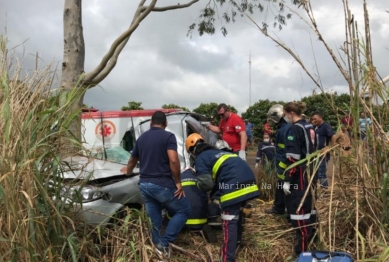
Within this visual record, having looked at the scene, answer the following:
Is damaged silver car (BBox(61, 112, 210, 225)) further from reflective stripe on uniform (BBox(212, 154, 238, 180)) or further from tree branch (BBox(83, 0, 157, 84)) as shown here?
tree branch (BBox(83, 0, 157, 84))

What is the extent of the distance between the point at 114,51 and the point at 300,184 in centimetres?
482

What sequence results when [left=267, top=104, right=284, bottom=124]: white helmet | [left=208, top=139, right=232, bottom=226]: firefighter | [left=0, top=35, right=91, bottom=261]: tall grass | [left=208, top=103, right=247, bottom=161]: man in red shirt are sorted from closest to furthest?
[left=0, top=35, right=91, bottom=261]: tall grass < [left=208, top=139, right=232, bottom=226]: firefighter < [left=267, top=104, right=284, bottom=124]: white helmet < [left=208, top=103, right=247, bottom=161]: man in red shirt

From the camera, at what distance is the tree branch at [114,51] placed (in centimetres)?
776

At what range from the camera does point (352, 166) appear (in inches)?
154

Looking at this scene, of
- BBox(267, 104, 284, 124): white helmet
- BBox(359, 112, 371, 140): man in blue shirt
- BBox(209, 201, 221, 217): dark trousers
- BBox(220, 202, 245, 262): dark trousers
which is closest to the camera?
BBox(359, 112, 371, 140): man in blue shirt

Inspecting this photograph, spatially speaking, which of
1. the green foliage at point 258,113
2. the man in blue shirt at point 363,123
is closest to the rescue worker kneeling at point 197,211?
the man in blue shirt at point 363,123

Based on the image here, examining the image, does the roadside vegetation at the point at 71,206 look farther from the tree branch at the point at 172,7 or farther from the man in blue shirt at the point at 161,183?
the tree branch at the point at 172,7

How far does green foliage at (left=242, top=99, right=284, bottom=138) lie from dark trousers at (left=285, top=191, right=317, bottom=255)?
18292 mm

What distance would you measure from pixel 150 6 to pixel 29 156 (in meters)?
5.82

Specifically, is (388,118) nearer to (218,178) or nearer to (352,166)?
(352,166)

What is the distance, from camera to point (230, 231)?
426 cm

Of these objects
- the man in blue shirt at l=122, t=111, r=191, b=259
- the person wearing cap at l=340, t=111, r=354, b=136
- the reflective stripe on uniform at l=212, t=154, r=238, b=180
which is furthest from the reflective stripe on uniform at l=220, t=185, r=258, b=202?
the person wearing cap at l=340, t=111, r=354, b=136

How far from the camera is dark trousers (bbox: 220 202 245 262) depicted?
4.20 m

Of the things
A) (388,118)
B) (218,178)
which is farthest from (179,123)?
(388,118)
